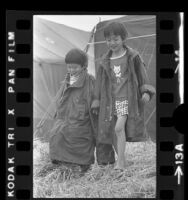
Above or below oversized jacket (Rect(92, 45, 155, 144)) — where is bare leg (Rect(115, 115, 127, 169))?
below

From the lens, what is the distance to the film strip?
3.49 metres

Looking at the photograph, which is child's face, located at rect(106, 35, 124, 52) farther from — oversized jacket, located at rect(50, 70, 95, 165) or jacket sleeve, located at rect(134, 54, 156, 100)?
oversized jacket, located at rect(50, 70, 95, 165)

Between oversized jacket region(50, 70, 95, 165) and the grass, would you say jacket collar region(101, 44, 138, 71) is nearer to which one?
oversized jacket region(50, 70, 95, 165)

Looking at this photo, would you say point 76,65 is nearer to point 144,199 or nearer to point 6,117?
point 6,117

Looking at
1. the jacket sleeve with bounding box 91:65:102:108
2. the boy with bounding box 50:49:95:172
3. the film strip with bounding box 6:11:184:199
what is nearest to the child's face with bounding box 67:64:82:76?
the boy with bounding box 50:49:95:172

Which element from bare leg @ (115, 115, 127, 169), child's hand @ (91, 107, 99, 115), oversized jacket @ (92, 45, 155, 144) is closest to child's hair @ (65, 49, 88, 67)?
oversized jacket @ (92, 45, 155, 144)

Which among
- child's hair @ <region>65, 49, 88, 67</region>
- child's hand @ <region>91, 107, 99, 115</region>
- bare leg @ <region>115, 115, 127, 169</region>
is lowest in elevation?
bare leg @ <region>115, 115, 127, 169</region>

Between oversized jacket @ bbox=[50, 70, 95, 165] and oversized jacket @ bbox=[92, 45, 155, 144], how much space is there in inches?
2.4

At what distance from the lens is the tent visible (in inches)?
137

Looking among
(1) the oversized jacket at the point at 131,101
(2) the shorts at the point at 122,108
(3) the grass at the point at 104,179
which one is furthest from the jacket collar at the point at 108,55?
(3) the grass at the point at 104,179

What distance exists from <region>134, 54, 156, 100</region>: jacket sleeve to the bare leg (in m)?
0.18

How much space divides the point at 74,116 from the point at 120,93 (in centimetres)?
29

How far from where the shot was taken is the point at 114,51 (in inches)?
138

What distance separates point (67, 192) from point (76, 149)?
0.24 metres
